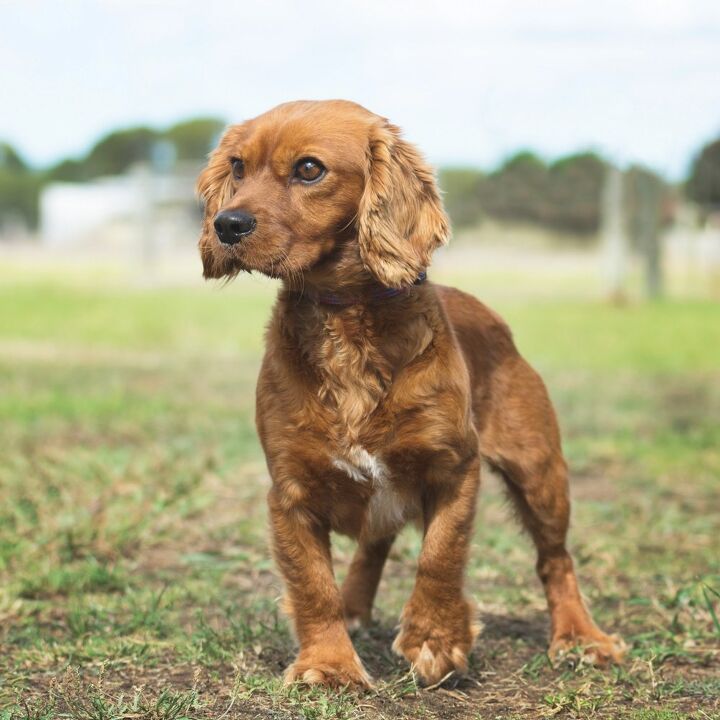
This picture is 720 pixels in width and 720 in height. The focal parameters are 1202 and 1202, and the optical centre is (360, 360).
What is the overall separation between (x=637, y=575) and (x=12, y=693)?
9.06 feet

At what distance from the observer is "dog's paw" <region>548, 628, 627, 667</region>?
395 centimetres

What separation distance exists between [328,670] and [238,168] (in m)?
1.55

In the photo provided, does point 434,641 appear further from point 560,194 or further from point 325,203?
point 560,194

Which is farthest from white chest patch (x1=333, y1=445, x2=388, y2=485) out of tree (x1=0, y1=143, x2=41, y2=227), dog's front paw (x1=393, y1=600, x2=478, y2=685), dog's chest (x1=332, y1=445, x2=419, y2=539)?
tree (x1=0, y1=143, x2=41, y2=227)

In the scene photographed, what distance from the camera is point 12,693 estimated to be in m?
3.43

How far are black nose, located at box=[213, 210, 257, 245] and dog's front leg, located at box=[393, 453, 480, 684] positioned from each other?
3.13ft

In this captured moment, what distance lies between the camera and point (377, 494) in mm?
3604

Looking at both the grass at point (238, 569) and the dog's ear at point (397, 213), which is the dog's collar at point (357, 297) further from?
the grass at point (238, 569)

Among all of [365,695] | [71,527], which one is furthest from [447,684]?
[71,527]

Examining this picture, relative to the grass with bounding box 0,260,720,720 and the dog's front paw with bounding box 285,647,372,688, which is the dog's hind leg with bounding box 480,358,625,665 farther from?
the dog's front paw with bounding box 285,647,372,688

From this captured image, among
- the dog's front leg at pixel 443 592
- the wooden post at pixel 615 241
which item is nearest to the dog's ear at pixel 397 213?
the dog's front leg at pixel 443 592

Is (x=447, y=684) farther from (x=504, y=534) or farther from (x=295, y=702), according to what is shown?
(x=504, y=534)

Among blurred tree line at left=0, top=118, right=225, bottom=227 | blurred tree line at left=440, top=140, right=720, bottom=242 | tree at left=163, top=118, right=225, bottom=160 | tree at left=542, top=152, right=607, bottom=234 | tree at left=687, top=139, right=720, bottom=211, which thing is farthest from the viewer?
tree at left=163, top=118, right=225, bottom=160

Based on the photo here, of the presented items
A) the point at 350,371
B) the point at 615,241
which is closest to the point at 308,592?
the point at 350,371
